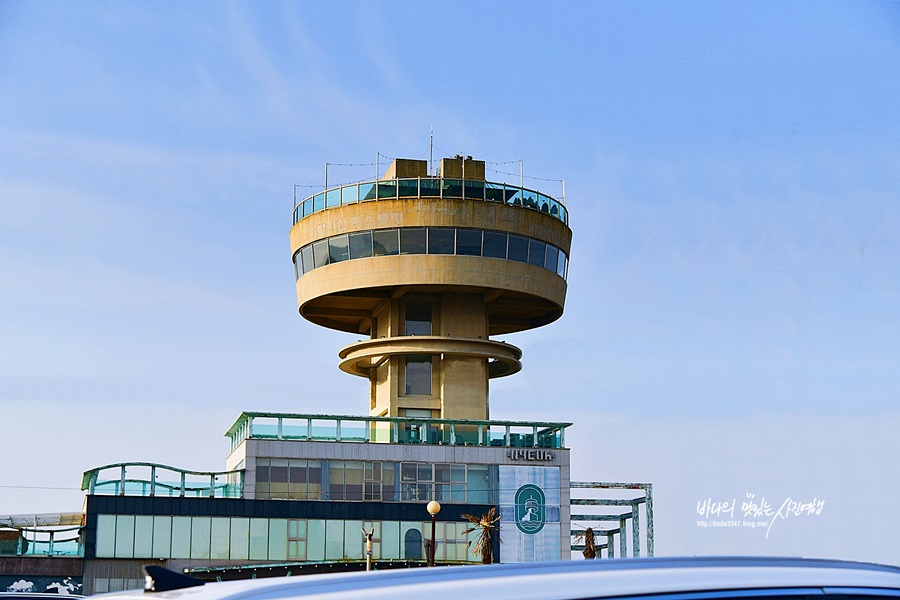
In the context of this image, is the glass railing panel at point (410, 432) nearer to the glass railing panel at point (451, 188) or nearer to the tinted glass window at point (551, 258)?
the tinted glass window at point (551, 258)

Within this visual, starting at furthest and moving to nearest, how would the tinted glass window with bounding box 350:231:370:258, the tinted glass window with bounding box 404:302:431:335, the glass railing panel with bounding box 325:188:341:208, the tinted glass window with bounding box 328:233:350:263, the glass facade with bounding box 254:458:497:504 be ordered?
the tinted glass window with bounding box 404:302:431:335 < the glass railing panel with bounding box 325:188:341:208 < the tinted glass window with bounding box 328:233:350:263 < the tinted glass window with bounding box 350:231:370:258 < the glass facade with bounding box 254:458:497:504

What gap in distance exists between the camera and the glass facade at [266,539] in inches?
2285

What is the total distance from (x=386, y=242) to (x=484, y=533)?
48.6ft

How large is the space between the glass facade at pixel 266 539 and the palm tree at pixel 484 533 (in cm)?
53

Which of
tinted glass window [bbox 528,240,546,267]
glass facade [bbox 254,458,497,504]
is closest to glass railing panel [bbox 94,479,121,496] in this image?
glass facade [bbox 254,458,497,504]

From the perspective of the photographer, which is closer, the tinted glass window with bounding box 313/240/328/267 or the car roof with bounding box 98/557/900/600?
the car roof with bounding box 98/557/900/600

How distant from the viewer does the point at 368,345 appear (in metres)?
65.6

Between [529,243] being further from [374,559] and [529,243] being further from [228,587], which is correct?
[228,587]

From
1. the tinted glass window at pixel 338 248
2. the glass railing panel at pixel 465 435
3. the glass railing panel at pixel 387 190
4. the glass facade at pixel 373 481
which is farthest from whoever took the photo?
the tinted glass window at pixel 338 248

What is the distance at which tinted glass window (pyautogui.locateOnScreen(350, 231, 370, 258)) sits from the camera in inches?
2537

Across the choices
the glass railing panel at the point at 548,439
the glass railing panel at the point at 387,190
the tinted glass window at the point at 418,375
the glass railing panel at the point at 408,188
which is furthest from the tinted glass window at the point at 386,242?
the glass railing panel at the point at 548,439

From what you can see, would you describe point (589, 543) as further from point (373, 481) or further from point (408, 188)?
point (408, 188)

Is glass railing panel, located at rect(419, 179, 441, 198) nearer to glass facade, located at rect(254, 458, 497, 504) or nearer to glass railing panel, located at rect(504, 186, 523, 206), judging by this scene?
glass railing panel, located at rect(504, 186, 523, 206)

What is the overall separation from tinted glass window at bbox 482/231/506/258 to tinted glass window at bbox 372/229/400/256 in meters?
4.30
